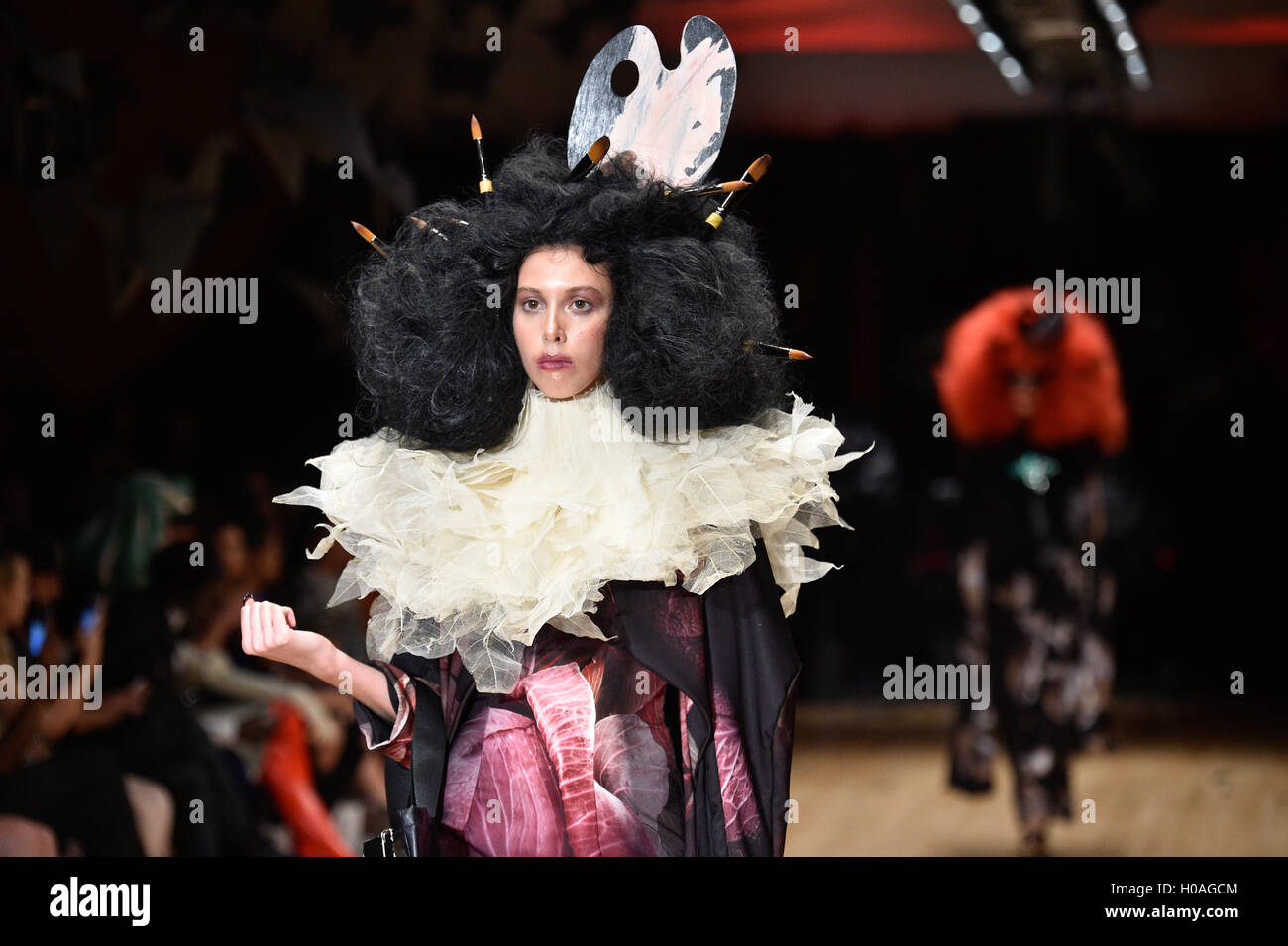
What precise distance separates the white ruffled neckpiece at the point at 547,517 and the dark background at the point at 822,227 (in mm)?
314

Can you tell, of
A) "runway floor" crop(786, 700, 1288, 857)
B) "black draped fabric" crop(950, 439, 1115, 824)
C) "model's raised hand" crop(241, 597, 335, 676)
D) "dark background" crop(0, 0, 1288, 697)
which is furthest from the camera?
"runway floor" crop(786, 700, 1288, 857)

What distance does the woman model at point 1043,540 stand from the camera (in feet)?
15.3

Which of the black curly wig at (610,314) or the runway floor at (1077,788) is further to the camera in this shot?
the runway floor at (1077,788)

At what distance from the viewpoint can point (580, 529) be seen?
6.33ft

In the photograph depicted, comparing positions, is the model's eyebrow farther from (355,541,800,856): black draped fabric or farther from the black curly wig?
(355,541,800,856): black draped fabric

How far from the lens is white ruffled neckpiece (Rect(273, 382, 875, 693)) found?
191 cm

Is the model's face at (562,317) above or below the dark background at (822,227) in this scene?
below

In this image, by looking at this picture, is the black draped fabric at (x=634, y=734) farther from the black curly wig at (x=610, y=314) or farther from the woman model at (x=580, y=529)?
the black curly wig at (x=610, y=314)

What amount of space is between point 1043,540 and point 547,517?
306 centimetres

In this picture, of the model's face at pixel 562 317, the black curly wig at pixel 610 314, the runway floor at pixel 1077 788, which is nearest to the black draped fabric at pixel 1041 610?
the runway floor at pixel 1077 788

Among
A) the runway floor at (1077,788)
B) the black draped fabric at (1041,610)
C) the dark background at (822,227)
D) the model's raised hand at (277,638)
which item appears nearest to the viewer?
the model's raised hand at (277,638)

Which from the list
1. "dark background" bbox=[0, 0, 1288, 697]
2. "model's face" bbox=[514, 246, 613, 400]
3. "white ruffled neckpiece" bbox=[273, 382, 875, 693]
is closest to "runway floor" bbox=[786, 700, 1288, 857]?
"dark background" bbox=[0, 0, 1288, 697]
